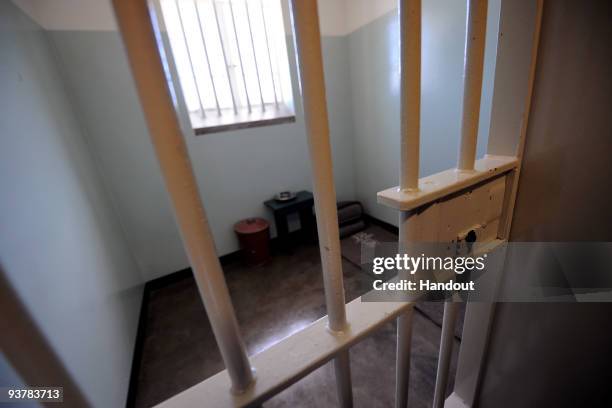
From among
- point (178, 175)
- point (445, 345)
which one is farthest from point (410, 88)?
point (445, 345)

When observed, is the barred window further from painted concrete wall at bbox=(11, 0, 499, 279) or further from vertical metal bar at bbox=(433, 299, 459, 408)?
vertical metal bar at bbox=(433, 299, 459, 408)

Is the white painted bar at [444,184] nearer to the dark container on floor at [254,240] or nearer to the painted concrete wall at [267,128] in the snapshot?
the painted concrete wall at [267,128]

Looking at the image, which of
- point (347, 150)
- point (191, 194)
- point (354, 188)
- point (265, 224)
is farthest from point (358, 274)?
point (191, 194)

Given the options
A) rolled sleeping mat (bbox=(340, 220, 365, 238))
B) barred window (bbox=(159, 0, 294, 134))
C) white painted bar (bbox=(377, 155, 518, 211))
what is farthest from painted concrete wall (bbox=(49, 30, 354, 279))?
white painted bar (bbox=(377, 155, 518, 211))

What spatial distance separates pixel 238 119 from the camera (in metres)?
2.29

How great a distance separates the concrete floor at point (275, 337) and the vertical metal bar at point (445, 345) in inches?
23.1

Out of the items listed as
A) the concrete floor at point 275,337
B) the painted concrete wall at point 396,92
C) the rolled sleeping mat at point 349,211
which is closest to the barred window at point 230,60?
the painted concrete wall at point 396,92

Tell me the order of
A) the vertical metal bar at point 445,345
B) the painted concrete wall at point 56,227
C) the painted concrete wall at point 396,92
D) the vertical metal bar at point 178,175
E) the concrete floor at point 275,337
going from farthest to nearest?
the painted concrete wall at point 396,92
the concrete floor at point 275,337
the painted concrete wall at point 56,227
the vertical metal bar at point 445,345
the vertical metal bar at point 178,175

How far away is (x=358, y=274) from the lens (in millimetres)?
2090

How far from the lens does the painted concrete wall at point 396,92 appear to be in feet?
5.40

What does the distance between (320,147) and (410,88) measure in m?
0.19

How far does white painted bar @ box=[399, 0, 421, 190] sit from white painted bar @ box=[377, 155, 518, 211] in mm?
25

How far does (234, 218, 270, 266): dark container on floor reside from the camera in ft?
7.45

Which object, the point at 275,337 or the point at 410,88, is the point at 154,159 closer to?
the point at 275,337
